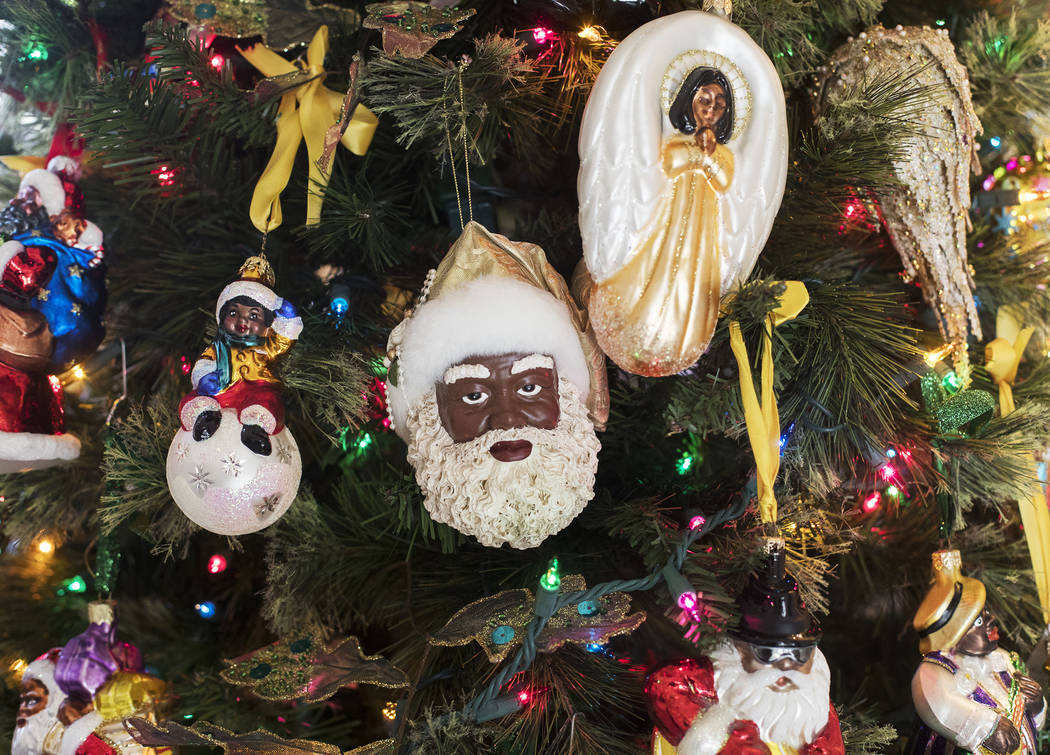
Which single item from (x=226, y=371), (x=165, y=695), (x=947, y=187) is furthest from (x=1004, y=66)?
(x=165, y=695)

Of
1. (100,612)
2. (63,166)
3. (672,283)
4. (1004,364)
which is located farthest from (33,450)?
(1004,364)

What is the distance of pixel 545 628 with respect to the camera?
65cm

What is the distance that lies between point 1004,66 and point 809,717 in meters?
0.71

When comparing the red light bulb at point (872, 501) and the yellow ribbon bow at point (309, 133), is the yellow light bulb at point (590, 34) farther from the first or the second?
the red light bulb at point (872, 501)

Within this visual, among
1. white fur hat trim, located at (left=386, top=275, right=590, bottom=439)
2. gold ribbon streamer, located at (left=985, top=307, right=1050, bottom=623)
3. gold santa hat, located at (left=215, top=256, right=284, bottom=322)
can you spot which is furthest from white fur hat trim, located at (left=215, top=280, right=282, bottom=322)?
gold ribbon streamer, located at (left=985, top=307, right=1050, bottom=623)

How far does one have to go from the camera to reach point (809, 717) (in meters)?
0.63

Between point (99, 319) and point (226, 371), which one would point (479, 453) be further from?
point (99, 319)

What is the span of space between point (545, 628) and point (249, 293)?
1.13ft

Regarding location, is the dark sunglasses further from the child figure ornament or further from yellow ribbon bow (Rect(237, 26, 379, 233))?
yellow ribbon bow (Rect(237, 26, 379, 233))

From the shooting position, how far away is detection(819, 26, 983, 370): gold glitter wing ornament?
747 mm

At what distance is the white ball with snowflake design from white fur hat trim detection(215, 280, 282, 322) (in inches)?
3.3

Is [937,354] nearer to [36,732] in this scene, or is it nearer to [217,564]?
[217,564]

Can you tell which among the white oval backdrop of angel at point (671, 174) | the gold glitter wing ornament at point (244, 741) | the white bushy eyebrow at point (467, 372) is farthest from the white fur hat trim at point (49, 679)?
the white oval backdrop of angel at point (671, 174)

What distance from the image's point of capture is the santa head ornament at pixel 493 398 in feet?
2.03
